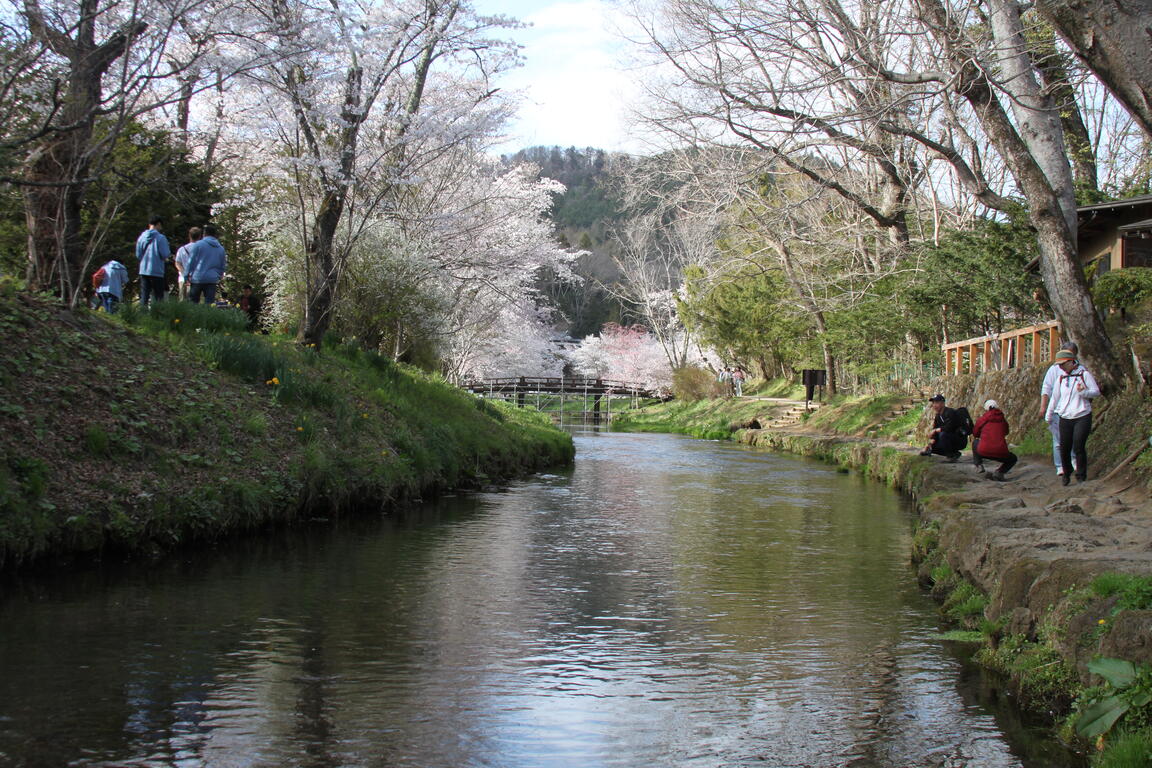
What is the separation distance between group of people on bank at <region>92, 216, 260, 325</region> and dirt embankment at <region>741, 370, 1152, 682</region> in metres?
10.7

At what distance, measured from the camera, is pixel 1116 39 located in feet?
23.2

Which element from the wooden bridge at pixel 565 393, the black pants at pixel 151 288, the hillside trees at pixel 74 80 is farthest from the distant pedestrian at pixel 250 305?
the wooden bridge at pixel 565 393

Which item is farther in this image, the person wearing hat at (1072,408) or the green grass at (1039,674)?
the person wearing hat at (1072,408)

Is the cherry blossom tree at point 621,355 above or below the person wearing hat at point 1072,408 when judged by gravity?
above

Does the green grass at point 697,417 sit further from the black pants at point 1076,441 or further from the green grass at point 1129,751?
the green grass at point 1129,751

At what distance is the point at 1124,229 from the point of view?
59.2ft

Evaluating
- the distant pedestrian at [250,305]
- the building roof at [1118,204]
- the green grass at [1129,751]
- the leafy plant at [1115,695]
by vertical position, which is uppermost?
the building roof at [1118,204]

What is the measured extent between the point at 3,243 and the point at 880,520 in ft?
45.3

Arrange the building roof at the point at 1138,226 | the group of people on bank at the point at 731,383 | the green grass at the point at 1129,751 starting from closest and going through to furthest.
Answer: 1. the green grass at the point at 1129,751
2. the building roof at the point at 1138,226
3. the group of people on bank at the point at 731,383

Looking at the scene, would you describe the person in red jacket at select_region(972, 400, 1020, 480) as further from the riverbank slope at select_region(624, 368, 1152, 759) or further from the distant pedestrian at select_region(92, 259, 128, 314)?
the distant pedestrian at select_region(92, 259, 128, 314)

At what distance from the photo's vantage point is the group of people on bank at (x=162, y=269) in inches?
556

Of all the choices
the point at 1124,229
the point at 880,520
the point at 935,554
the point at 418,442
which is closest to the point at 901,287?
the point at 1124,229

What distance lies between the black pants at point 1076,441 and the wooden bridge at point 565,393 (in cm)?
3201

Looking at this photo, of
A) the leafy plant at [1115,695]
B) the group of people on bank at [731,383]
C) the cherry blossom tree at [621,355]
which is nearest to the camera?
the leafy plant at [1115,695]
